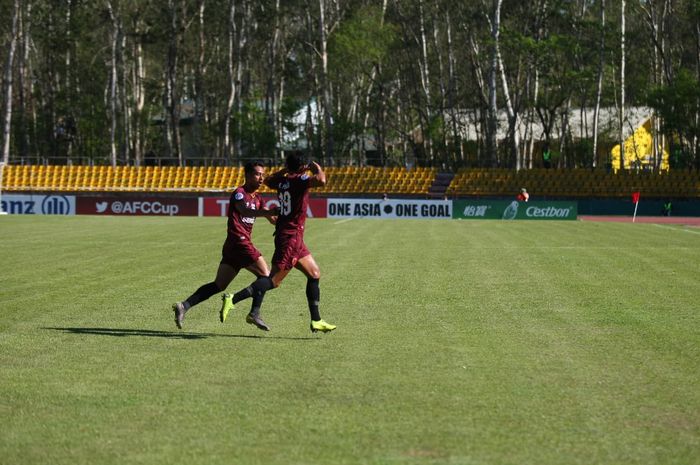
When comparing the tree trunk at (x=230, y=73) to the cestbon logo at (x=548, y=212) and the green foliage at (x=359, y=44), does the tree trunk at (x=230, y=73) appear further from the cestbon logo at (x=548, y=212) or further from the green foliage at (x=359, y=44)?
the cestbon logo at (x=548, y=212)

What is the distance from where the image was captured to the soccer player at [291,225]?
10.6 meters

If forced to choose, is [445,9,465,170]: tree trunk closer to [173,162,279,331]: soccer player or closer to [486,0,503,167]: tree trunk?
[486,0,503,167]: tree trunk

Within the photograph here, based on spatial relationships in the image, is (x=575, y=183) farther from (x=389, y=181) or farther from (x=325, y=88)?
(x=325, y=88)

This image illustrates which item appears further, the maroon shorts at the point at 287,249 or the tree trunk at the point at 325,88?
the tree trunk at the point at 325,88

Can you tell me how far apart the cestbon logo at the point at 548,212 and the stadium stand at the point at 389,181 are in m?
6.33

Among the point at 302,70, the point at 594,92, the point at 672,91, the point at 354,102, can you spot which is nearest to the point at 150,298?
the point at 672,91

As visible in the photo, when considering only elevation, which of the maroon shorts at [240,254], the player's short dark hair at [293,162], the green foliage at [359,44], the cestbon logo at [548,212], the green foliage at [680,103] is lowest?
the cestbon logo at [548,212]

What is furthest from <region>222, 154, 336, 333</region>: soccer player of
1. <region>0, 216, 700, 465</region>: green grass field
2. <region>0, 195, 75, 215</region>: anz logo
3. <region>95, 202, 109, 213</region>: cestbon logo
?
<region>95, 202, 109, 213</region>: cestbon logo

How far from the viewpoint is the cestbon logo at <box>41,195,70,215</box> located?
5022 centimetres

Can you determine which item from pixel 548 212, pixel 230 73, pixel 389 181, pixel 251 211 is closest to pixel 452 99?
pixel 389 181

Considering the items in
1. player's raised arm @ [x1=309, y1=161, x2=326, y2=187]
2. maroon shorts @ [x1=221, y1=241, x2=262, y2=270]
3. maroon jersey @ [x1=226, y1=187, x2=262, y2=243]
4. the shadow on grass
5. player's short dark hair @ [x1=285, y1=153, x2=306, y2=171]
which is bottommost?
the shadow on grass

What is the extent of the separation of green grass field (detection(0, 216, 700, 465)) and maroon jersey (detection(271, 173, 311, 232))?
1.16 metres

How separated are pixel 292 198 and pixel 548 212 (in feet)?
132

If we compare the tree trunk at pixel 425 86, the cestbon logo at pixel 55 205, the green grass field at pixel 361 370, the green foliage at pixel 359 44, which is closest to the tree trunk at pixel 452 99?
the tree trunk at pixel 425 86
